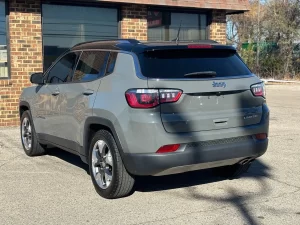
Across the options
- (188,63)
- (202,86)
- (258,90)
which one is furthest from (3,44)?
(258,90)

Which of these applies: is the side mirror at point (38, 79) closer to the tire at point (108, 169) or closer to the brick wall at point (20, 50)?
the tire at point (108, 169)

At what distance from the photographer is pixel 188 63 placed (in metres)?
4.99

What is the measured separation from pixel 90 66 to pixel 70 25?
568 cm

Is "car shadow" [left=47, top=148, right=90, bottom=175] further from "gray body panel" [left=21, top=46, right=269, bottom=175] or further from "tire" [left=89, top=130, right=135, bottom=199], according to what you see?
"gray body panel" [left=21, top=46, right=269, bottom=175]

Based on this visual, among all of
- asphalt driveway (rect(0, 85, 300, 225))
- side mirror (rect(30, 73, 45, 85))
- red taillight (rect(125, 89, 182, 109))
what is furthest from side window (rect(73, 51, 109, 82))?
asphalt driveway (rect(0, 85, 300, 225))

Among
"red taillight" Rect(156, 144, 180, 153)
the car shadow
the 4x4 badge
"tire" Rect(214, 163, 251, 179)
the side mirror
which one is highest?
the side mirror

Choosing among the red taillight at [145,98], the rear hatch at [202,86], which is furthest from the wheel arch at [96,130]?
the rear hatch at [202,86]

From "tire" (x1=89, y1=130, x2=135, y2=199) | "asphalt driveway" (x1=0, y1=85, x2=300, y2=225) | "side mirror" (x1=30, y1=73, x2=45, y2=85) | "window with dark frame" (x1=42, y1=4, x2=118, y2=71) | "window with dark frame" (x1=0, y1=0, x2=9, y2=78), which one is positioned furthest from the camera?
"window with dark frame" (x1=42, y1=4, x2=118, y2=71)

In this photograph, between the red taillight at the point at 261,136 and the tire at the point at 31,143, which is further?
the tire at the point at 31,143

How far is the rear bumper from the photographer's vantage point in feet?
15.1

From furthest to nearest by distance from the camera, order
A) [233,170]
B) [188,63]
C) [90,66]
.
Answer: [233,170] < [90,66] < [188,63]

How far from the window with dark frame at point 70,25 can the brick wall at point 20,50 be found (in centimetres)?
29

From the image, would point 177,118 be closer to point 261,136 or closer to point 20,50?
point 261,136

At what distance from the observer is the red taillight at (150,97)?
4.54 meters
